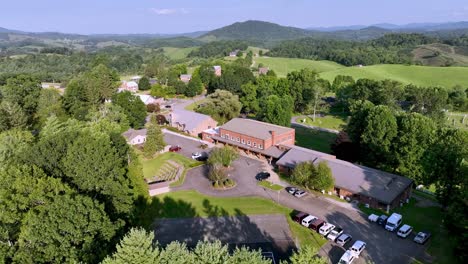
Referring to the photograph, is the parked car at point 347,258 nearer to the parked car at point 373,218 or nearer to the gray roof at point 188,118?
the parked car at point 373,218

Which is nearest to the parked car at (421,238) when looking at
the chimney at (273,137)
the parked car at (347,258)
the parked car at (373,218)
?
the parked car at (373,218)

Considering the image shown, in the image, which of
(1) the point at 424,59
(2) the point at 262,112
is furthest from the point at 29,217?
(1) the point at 424,59

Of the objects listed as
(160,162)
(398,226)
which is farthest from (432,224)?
(160,162)

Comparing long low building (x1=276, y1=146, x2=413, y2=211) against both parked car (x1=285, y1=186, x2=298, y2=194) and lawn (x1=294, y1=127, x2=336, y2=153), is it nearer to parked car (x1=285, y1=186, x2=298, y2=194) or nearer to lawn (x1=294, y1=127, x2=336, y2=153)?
parked car (x1=285, y1=186, x2=298, y2=194)

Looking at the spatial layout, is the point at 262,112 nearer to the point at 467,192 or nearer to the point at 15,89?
the point at 467,192

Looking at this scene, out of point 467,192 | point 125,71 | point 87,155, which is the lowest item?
point 125,71

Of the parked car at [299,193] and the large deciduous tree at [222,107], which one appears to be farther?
the large deciduous tree at [222,107]

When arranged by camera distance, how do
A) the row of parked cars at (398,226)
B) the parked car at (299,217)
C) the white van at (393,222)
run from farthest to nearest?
the parked car at (299,217) → the white van at (393,222) → the row of parked cars at (398,226)
